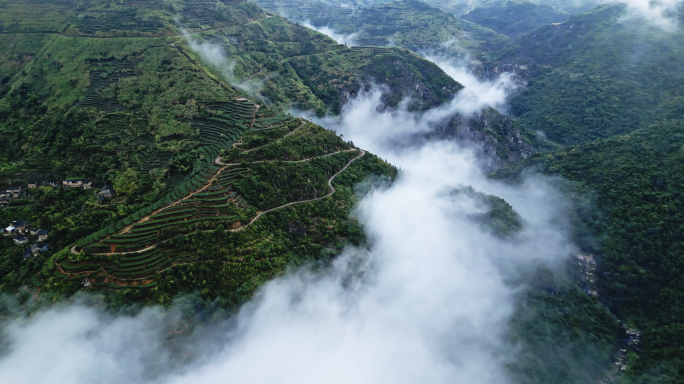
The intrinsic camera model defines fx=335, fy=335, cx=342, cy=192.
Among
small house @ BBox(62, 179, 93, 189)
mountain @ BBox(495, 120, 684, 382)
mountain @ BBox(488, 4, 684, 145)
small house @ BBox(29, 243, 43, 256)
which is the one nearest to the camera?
small house @ BBox(29, 243, 43, 256)

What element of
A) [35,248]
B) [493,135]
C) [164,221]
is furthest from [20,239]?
[493,135]

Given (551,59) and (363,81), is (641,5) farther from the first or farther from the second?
(363,81)

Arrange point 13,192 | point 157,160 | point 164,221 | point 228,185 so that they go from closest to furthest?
point 164,221, point 228,185, point 13,192, point 157,160

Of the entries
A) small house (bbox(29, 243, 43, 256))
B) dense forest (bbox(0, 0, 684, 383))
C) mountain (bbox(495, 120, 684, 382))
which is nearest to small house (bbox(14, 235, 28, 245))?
dense forest (bbox(0, 0, 684, 383))

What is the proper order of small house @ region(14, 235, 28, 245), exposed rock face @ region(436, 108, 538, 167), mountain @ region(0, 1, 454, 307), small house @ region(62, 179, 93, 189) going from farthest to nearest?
exposed rock face @ region(436, 108, 538, 167)
small house @ region(62, 179, 93, 189)
small house @ region(14, 235, 28, 245)
mountain @ region(0, 1, 454, 307)

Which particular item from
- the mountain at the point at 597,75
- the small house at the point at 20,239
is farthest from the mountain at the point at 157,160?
the mountain at the point at 597,75

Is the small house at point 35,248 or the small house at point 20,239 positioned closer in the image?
the small house at point 35,248

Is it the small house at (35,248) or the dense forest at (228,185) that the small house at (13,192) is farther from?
the small house at (35,248)

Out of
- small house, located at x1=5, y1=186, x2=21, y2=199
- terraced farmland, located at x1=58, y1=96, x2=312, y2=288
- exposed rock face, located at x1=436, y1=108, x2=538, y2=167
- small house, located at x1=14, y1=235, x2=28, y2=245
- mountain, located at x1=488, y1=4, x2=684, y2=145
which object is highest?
mountain, located at x1=488, y1=4, x2=684, y2=145

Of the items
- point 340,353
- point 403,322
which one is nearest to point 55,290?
point 340,353

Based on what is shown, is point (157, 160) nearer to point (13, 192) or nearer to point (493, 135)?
point (13, 192)

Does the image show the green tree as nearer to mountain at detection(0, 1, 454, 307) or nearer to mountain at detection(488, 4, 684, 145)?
→ mountain at detection(0, 1, 454, 307)

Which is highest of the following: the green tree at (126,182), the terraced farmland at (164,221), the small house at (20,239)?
the terraced farmland at (164,221)
